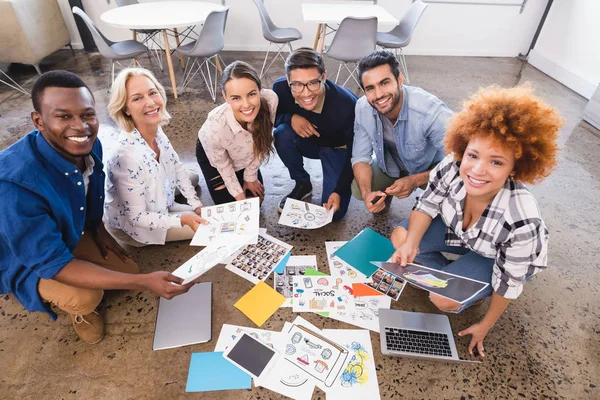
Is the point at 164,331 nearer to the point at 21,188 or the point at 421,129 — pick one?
the point at 21,188

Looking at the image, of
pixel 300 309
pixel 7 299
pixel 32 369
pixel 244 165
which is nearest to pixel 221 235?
pixel 300 309

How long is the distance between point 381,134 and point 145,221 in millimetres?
1420

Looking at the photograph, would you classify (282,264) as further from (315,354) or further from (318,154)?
(318,154)

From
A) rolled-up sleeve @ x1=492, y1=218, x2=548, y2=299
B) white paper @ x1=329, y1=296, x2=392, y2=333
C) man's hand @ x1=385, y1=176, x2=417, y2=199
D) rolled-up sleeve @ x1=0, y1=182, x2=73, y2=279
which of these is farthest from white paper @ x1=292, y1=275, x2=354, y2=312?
rolled-up sleeve @ x1=0, y1=182, x2=73, y2=279

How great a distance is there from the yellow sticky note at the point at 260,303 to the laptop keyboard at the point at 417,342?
572mm

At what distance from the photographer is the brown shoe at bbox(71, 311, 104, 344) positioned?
1.58 meters

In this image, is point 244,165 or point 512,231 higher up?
point 512,231

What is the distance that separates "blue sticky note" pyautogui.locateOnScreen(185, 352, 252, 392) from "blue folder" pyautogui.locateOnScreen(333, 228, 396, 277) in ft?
2.70

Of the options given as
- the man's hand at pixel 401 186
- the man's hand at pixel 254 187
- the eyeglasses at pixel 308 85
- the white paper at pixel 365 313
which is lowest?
the white paper at pixel 365 313

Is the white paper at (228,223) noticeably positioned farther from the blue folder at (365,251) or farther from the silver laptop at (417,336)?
the silver laptop at (417,336)

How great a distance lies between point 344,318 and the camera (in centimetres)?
172

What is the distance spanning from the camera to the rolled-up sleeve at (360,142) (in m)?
2.06

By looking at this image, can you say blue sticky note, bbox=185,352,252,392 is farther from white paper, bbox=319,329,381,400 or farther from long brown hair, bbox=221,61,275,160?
long brown hair, bbox=221,61,275,160

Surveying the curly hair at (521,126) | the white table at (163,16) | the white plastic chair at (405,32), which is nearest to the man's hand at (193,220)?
the curly hair at (521,126)
